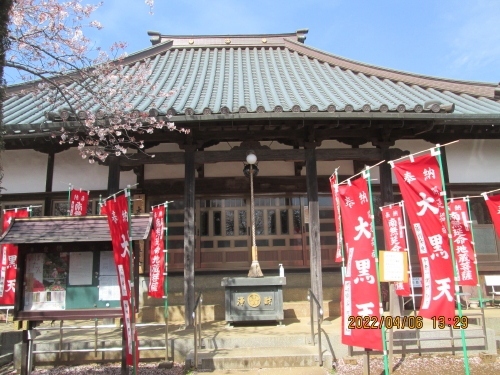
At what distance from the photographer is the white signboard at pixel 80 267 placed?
613 centimetres

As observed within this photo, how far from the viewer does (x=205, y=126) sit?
312 inches

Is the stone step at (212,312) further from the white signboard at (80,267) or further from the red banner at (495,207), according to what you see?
the red banner at (495,207)

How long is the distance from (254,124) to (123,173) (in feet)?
14.0

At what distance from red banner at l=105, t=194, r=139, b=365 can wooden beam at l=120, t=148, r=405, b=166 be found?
123 inches

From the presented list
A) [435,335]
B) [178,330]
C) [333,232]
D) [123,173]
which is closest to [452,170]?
[333,232]

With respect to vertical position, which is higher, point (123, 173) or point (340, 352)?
point (123, 173)

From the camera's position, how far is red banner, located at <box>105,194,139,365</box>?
5180 mm

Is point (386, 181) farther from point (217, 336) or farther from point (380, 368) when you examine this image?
point (217, 336)

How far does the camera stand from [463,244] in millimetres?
8062

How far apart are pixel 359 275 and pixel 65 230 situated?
14.7 ft

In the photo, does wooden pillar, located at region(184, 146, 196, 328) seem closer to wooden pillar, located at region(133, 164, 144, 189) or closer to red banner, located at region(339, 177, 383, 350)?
wooden pillar, located at region(133, 164, 144, 189)

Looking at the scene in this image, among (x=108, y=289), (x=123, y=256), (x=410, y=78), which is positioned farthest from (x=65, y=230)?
(x=410, y=78)

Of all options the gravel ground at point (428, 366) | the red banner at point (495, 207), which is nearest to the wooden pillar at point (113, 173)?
the gravel ground at point (428, 366)

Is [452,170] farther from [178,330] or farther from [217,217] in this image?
[178,330]
